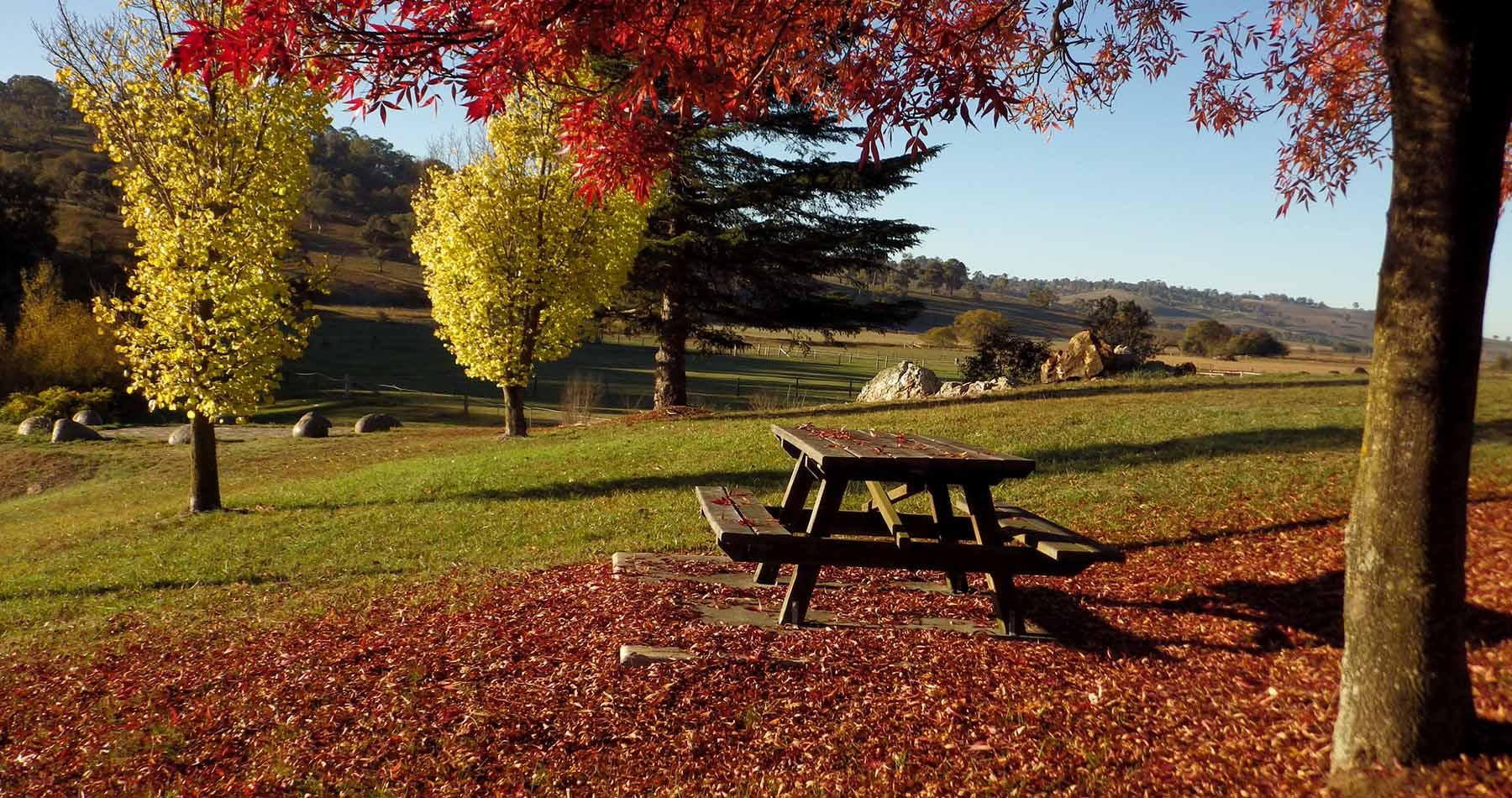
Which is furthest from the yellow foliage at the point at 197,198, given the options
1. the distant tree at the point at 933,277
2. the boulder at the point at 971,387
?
the distant tree at the point at 933,277

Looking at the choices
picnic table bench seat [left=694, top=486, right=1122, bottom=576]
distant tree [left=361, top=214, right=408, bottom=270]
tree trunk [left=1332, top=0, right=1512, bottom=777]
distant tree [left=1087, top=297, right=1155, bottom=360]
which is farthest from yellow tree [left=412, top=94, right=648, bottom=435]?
distant tree [left=361, top=214, right=408, bottom=270]

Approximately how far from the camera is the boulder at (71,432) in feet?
78.6

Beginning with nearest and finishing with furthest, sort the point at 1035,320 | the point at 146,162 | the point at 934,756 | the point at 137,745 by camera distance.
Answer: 1. the point at 934,756
2. the point at 137,745
3. the point at 146,162
4. the point at 1035,320

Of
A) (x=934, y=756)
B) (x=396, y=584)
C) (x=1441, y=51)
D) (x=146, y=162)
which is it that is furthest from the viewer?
(x=146, y=162)

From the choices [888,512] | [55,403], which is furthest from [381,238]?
[888,512]

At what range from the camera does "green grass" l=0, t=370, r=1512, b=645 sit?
885 cm

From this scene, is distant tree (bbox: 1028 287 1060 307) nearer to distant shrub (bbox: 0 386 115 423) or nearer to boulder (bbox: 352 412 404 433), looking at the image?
boulder (bbox: 352 412 404 433)

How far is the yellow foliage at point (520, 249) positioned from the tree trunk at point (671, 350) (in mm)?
3484

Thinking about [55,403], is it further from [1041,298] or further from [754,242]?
[1041,298]

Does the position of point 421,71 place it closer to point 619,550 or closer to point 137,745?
point 137,745

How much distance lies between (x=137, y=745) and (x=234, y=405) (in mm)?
10006

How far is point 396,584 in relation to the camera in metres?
8.25

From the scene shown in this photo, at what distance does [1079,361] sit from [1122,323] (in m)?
32.7

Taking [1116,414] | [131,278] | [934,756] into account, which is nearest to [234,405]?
[131,278]
